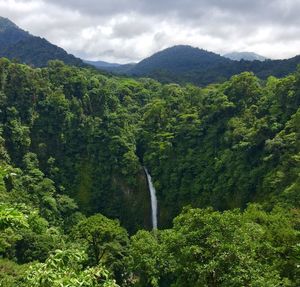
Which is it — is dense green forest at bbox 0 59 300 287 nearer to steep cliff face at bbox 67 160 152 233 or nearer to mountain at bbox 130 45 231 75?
steep cliff face at bbox 67 160 152 233

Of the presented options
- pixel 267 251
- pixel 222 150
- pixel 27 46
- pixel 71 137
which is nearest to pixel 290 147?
pixel 222 150

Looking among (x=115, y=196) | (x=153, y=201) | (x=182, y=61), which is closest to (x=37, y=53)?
(x=182, y=61)

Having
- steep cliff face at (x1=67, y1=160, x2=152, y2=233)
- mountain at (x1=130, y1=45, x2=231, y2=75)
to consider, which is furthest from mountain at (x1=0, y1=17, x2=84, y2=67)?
steep cliff face at (x1=67, y1=160, x2=152, y2=233)

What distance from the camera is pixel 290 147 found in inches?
1415

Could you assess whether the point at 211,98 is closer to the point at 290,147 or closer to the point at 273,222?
the point at 290,147

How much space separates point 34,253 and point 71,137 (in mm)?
19975

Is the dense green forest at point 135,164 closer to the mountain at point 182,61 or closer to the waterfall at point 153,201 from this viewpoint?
the waterfall at point 153,201

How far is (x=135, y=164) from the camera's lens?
47.5m

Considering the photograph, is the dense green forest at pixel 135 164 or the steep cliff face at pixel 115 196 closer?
the dense green forest at pixel 135 164

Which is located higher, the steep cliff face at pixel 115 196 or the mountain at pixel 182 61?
the mountain at pixel 182 61

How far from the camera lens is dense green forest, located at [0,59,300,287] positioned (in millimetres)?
30656

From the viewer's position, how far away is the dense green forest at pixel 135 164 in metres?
30.7

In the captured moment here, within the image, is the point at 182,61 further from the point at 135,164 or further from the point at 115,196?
the point at 115,196

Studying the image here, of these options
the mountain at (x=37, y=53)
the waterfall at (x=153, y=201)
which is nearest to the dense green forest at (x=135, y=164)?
the waterfall at (x=153, y=201)
